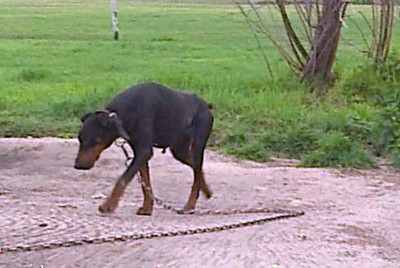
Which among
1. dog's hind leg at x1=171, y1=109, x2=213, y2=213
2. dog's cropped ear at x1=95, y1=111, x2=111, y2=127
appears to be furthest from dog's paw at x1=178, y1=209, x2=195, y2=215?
dog's cropped ear at x1=95, y1=111, x2=111, y2=127

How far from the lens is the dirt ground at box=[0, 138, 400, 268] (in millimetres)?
5242

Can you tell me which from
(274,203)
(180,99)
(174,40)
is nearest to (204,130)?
(180,99)

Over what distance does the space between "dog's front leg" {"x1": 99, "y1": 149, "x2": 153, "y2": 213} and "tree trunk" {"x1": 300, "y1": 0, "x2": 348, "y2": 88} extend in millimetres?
7328

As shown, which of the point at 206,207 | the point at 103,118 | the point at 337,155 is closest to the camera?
the point at 103,118

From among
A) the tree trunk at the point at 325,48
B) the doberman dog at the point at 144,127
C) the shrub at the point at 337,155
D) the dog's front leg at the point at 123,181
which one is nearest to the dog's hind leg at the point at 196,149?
the doberman dog at the point at 144,127

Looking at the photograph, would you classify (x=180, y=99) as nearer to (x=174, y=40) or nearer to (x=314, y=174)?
(x=314, y=174)

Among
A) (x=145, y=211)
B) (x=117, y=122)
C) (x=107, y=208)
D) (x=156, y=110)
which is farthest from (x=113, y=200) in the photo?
(x=156, y=110)

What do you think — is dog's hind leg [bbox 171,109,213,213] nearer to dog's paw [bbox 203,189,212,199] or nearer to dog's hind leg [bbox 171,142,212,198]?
dog's hind leg [bbox 171,142,212,198]

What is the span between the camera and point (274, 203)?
749cm

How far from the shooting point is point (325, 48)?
1385 centimetres

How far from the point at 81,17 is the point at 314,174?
71.0 ft

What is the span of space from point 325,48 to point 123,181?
793cm

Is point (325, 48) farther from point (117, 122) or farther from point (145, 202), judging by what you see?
point (117, 122)

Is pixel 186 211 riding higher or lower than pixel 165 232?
lower
